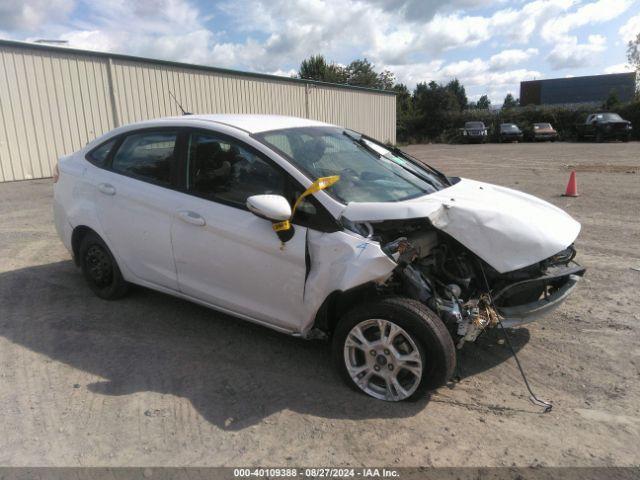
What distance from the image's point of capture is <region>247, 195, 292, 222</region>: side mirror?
321 centimetres

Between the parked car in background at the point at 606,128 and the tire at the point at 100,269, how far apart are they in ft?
116

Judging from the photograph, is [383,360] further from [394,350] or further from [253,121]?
[253,121]

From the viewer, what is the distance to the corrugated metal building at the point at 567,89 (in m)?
87.2

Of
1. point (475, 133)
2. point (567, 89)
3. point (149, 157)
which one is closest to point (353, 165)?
point (149, 157)

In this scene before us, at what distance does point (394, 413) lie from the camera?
307cm

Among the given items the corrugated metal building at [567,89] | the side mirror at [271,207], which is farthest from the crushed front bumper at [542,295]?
the corrugated metal building at [567,89]

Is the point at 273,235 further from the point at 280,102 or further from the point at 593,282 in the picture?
the point at 280,102

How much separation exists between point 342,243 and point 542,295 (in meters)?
1.55

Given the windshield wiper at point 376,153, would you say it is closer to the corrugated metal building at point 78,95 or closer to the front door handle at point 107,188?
the front door handle at point 107,188

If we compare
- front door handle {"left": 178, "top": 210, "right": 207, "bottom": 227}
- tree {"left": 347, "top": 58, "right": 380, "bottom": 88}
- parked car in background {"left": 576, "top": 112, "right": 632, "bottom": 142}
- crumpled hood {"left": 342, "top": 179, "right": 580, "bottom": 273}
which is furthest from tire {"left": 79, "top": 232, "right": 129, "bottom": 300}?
tree {"left": 347, "top": 58, "right": 380, "bottom": 88}

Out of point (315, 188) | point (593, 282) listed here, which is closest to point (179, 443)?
point (315, 188)

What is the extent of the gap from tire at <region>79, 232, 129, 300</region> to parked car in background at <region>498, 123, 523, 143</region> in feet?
123

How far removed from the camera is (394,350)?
3127 millimetres

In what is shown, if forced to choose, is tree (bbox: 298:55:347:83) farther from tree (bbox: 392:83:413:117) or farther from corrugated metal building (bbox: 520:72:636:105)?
corrugated metal building (bbox: 520:72:636:105)
